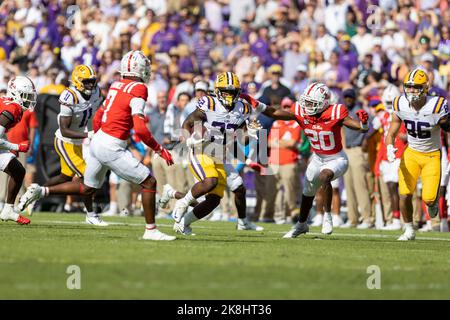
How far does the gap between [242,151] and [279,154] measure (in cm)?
308

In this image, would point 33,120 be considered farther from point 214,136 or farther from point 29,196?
point 214,136

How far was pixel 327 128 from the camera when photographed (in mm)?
12523

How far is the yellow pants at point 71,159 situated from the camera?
13.7 m

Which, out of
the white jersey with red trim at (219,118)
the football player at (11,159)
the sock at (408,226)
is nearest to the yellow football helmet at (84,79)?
the football player at (11,159)

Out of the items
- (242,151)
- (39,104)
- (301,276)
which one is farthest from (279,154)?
(301,276)

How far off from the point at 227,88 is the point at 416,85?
232cm

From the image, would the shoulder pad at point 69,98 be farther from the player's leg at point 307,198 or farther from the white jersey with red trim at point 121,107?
the player's leg at point 307,198

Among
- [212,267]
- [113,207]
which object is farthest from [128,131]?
[113,207]

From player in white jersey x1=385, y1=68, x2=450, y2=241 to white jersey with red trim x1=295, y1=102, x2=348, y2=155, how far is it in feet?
2.22

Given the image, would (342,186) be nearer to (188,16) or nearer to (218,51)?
(218,51)

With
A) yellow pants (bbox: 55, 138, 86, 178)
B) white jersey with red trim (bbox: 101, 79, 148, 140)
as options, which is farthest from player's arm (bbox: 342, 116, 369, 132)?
yellow pants (bbox: 55, 138, 86, 178)

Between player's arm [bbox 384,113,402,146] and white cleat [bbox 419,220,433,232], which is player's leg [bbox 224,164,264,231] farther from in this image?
white cleat [bbox 419,220,433,232]

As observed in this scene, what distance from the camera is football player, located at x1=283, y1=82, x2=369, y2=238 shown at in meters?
12.3

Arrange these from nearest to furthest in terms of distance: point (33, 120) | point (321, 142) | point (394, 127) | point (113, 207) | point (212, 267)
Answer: point (212, 267)
point (321, 142)
point (394, 127)
point (33, 120)
point (113, 207)
